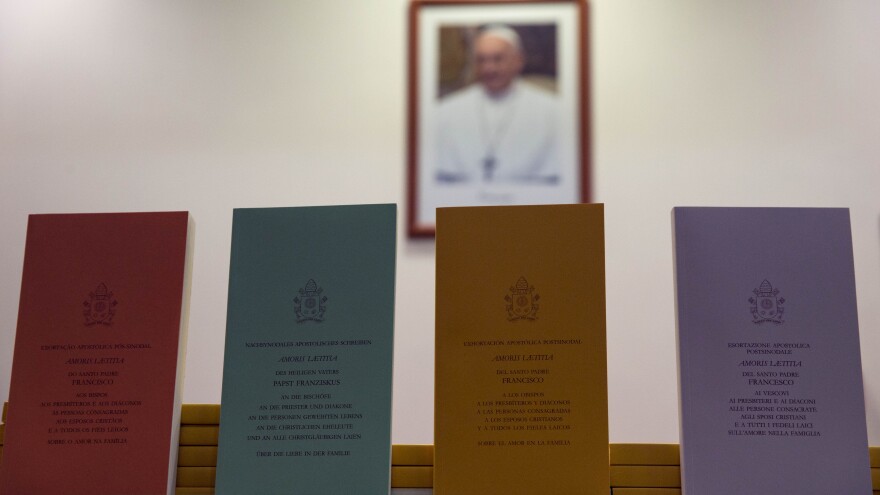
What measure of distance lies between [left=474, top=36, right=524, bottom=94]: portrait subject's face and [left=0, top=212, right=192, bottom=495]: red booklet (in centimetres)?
145

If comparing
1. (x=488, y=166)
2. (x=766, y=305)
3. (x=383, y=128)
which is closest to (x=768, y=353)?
(x=766, y=305)

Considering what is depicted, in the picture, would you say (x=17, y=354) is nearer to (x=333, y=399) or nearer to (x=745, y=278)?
(x=333, y=399)

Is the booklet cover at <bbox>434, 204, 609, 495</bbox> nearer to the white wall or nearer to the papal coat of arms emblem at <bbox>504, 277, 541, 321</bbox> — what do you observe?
the papal coat of arms emblem at <bbox>504, 277, 541, 321</bbox>

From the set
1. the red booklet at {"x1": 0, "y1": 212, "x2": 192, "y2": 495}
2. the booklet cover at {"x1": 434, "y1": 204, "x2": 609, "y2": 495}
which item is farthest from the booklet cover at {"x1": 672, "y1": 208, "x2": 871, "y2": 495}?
the red booklet at {"x1": 0, "y1": 212, "x2": 192, "y2": 495}

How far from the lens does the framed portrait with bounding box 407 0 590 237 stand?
2.36 metres

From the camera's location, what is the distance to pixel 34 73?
8.24ft

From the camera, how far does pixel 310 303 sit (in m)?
1.10

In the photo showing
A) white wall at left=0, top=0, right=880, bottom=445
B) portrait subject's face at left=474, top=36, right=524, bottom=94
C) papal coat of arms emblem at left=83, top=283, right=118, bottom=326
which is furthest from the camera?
portrait subject's face at left=474, top=36, right=524, bottom=94

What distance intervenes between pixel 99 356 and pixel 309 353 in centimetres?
29

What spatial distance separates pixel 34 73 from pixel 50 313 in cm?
167

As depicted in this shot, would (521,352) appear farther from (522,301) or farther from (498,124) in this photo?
(498,124)

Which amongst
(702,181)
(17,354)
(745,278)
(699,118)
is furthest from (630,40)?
(17,354)

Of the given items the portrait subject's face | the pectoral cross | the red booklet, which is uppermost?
the portrait subject's face

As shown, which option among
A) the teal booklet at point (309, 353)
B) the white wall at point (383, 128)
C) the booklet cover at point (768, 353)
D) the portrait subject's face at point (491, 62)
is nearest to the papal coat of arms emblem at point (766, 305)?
the booklet cover at point (768, 353)
